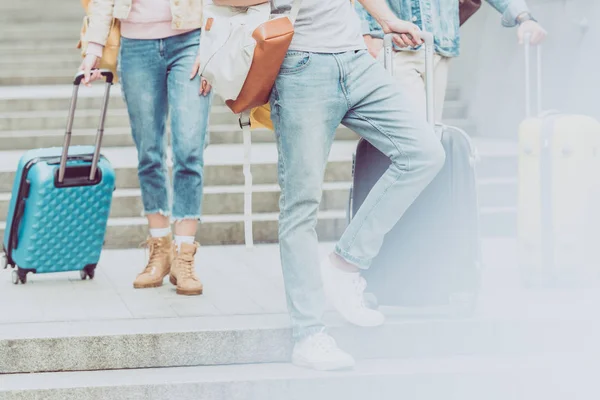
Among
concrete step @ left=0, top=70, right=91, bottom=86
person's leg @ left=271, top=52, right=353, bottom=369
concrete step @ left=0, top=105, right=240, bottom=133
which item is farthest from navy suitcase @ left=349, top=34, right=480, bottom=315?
concrete step @ left=0, top=70, right=91, bottom=86

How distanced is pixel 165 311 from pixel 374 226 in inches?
39.7

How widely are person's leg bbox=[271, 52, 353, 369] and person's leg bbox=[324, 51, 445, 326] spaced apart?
0.08 meters

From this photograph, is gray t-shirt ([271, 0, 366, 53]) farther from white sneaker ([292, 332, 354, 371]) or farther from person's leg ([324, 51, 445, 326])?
white sneaker ([292, 332, 354, 371])

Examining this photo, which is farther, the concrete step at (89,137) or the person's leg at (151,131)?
the concrete step at (89,137)

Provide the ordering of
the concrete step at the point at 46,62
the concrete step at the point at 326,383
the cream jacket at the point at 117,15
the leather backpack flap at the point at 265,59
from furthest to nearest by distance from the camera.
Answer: the concrete step at the point at 46,62, the cream jacket at the point at 117,15, the concrete step at the point at 326,383, the leather backpack flap at the point at 265,59

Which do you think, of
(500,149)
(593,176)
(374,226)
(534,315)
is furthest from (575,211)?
(500,149)

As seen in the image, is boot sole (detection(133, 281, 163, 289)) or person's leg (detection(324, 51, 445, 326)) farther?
boot sole (detection(133, 281, 163, 289))

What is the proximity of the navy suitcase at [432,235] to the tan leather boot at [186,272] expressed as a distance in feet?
2.88

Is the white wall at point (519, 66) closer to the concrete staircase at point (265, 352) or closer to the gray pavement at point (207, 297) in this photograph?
the gray pavement at point (207, 297)

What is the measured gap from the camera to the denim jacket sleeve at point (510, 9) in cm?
463

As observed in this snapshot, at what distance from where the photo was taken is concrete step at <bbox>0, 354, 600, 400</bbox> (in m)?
3.96

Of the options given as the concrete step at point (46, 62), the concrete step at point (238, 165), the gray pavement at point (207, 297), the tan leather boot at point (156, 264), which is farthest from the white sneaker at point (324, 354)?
the concrete step at point (46, 62)

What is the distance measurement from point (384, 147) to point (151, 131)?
4.22ft

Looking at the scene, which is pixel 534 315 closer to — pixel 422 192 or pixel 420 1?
pixel 422 192
